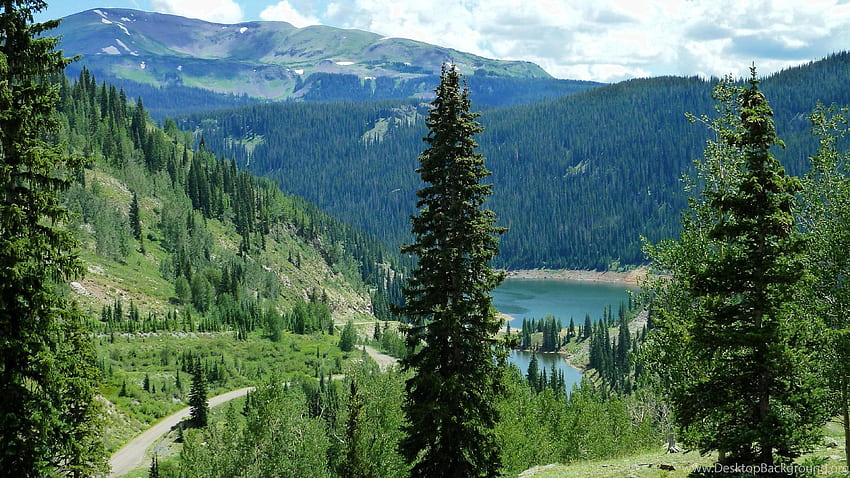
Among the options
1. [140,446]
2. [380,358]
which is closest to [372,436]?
[140,446]

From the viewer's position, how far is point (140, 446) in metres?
81.8

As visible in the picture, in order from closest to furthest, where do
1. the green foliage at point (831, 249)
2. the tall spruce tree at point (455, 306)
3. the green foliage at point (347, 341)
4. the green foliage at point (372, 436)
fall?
the green foliage at point (831, 249) → the tall spruce tree at point (455, 306) → the green foliage at point (372, 436) → the green foliage at point (347, 341)

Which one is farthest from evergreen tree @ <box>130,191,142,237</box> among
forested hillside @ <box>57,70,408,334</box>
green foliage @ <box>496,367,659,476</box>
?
green foliage @ <box>496,367,659,476</box>

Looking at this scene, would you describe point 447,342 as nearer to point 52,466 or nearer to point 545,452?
point 52,466

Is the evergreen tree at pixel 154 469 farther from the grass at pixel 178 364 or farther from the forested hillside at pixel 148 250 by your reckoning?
the forested hillside at pixel 148 250

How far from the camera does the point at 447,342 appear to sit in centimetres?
2517

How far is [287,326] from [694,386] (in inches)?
5777

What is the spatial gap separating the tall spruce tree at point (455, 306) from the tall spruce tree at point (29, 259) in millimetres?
12194

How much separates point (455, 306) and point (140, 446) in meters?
73.1

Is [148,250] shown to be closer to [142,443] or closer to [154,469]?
[142,443]

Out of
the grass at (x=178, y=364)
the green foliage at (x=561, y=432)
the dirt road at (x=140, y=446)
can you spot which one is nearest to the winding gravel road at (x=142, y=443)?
the dirt road at (x=140, y=446)

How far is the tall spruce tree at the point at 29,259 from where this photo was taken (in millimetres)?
18797

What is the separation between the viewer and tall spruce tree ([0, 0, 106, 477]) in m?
18.8

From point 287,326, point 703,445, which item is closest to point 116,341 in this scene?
point 287,326
